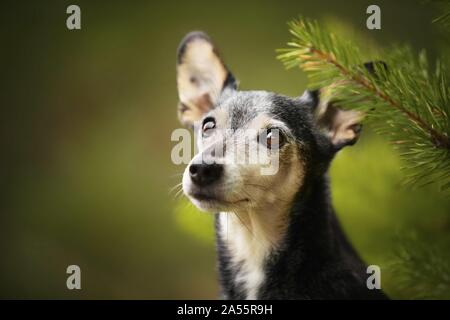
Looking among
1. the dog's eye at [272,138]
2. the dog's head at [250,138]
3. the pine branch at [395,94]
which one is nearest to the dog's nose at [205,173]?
the dog's head at [250,138]

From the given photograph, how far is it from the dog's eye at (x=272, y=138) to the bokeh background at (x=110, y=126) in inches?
40.1

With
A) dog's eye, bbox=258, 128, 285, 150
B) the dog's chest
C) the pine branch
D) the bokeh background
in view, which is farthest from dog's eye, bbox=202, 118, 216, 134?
the bokeh background

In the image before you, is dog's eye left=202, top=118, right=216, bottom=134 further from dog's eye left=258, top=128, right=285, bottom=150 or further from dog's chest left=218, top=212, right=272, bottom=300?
dog's chest left=218, top=212, right=272, bottom=300

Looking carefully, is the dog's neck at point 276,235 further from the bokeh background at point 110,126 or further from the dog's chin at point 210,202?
the bokeh background at point 110,126

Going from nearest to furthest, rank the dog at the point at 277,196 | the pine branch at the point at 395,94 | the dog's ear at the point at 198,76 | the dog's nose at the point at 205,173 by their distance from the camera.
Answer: the pine branch at the point at 395,94, the dog's nose at the point at 205,173, the dog at the point at 277,196, the dog's ear at the point at 198,76

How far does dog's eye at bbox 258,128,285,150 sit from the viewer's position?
1.57 metres

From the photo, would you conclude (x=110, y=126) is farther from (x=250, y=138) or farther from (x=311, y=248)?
(x=311, y=248)

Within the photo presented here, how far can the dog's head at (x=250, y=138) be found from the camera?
1.40m

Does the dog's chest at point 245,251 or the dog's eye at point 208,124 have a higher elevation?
the dog's eye at point 208,124

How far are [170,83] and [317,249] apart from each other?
6.09 feet

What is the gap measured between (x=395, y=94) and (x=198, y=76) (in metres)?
0.98

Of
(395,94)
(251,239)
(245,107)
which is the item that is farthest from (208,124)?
(395,94)
